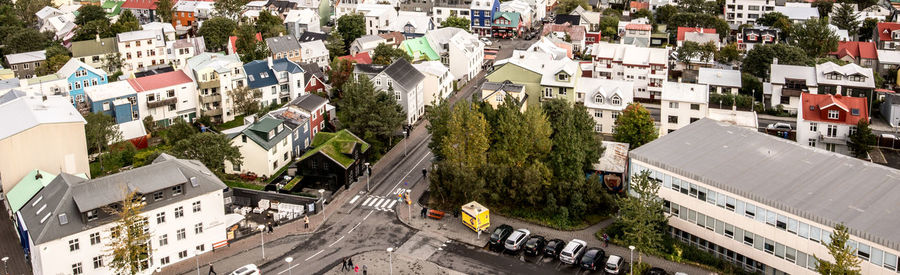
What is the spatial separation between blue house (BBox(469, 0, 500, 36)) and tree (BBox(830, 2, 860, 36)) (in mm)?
54321

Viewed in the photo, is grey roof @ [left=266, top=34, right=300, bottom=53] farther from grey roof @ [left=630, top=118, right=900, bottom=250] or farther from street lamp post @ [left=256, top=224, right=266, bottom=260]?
grey roof @ [left=630, top=118, right=900, bottom=250]

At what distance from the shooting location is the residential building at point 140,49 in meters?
104

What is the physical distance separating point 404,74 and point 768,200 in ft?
138

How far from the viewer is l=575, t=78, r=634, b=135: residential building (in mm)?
77062

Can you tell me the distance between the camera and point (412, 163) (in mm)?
69875

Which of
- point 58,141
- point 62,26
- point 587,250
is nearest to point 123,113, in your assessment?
point 58,141

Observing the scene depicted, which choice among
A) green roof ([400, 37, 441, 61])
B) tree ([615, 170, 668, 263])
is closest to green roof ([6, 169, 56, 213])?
tree ([615, 170, 668, 263])

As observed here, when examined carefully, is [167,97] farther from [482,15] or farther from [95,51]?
[482,15]

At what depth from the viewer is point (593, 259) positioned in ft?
163

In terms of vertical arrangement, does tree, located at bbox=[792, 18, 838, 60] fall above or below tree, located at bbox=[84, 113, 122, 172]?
above

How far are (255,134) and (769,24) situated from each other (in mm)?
92413

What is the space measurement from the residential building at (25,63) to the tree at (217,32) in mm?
22130

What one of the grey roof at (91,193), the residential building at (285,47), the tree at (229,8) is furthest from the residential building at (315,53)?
the grey roof at (91,193)

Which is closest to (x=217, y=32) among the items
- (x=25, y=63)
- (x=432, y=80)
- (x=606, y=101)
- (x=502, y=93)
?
(x=25, y=63)
